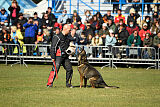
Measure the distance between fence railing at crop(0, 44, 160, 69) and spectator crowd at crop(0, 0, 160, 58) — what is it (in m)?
0.06

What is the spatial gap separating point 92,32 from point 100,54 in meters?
2.08

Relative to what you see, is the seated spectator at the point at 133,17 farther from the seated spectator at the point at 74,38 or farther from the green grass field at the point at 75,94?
the green grass field at the point at 75,94

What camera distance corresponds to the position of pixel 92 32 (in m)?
22.4

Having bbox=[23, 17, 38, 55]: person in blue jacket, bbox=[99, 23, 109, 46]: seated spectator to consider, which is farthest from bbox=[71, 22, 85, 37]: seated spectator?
bbox=[23, 17, 38, 55]: person in blue jacket

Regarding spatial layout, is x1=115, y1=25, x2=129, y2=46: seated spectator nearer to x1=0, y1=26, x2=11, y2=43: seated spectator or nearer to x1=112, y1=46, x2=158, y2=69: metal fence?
x1=112, y1=46, x2=158, y2=69: metal fence

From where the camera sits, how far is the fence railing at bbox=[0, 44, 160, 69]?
2017 centimetres

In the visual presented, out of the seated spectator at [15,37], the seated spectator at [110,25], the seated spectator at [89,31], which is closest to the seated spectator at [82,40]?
the seated spectator at [89,31]

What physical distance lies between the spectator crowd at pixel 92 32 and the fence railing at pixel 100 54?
56mm

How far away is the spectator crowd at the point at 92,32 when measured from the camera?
21.0 metres

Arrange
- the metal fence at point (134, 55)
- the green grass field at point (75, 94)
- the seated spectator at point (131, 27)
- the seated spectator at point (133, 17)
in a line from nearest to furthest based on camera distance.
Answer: the green grass field at point (75, 94)
the metal fence at point (134, 55)
the seated spectator at point (131, 27)
the seated spectator at point (133, 17)

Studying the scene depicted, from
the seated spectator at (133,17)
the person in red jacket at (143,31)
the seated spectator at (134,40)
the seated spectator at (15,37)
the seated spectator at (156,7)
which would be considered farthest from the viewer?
Result: the seated spectator at (156,7)

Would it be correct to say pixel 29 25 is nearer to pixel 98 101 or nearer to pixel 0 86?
pixel 0 86

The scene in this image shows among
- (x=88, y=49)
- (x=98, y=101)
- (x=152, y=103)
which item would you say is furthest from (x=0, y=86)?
(x=88, y=49)

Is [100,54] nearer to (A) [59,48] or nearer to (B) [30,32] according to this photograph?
(B) [30,32]
